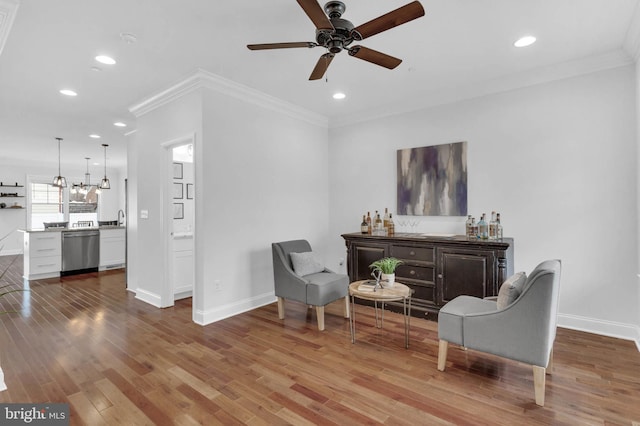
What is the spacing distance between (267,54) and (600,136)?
3.50 meters

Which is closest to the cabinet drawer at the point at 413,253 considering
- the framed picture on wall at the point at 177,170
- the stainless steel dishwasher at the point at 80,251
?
the framed picture on wall at the point at 177,170

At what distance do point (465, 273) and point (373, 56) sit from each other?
2495 millimetres

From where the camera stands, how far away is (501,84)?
386 centimetres

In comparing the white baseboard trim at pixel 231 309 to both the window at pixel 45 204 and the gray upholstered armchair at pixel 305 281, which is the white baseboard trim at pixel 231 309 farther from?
the window at pixel 45 204

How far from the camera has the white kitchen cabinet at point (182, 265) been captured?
4.66m

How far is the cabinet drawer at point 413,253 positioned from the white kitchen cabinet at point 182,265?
2.87 m

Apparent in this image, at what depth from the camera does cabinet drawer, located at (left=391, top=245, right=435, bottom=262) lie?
3.88 metres

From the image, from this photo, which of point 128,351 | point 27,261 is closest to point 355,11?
point 128,351

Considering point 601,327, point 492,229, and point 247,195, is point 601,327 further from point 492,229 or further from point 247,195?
point 247,195

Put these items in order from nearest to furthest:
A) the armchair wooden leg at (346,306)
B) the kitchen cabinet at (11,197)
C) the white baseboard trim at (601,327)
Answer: the white baseboard trim at (601,327) → the armchair wooden leg at (346,306) → the kitchen cabinet at (11,197)

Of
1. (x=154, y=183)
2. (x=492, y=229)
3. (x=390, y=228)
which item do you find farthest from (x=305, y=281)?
(x=154, y=183)

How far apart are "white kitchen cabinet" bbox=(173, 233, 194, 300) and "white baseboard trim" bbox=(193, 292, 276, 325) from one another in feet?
3.22

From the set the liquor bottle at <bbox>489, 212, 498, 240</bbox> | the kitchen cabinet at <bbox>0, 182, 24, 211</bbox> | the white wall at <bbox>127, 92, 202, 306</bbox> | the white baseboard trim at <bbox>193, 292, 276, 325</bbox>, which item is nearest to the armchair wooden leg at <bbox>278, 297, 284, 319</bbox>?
the white baseboard trim at <bbox>193, 292, 276, 325</bbox>

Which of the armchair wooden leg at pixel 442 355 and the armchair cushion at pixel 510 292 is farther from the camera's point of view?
the armchair wooden leg at pixel 442 355
